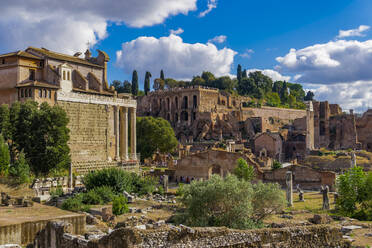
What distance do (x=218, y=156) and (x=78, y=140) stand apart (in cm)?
1281

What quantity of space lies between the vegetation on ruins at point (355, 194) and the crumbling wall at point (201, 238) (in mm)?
8394

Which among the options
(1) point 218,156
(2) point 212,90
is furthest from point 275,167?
(2) point 212,90

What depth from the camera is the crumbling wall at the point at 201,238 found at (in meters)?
10.3

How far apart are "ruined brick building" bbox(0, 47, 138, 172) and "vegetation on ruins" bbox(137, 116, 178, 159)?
1398 centimetres

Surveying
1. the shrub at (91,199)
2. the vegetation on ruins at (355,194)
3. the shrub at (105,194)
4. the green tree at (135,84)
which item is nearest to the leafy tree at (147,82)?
the green tree at (135,84)

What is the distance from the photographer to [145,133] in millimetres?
55781

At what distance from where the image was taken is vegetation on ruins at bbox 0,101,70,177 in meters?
27.5

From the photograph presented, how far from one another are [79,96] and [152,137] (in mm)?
22631

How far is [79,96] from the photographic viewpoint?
33.7 m

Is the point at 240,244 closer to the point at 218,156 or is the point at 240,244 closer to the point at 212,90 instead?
the point at 218,156

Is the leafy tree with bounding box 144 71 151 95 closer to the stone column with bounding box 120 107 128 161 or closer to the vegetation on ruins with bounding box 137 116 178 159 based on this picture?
the vegetation on ruins with bounding box 137 116 178 159

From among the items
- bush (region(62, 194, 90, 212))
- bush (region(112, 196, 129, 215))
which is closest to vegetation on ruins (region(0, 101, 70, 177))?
bush (region(62, 194, 90, 212))

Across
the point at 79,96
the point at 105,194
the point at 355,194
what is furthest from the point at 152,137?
the point at 355,194

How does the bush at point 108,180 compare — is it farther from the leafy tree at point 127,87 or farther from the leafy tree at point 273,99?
the leafy tree at point 273,99
